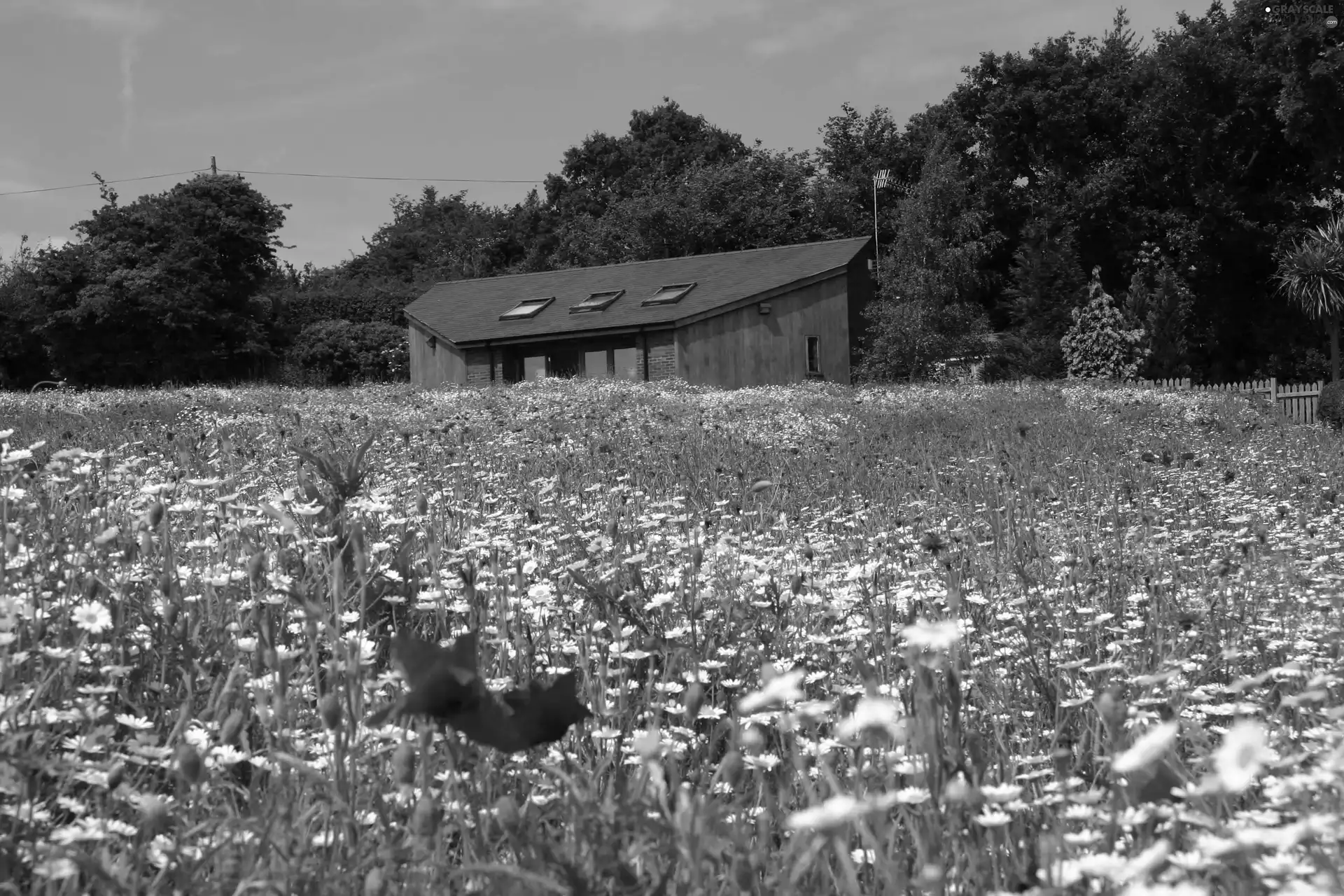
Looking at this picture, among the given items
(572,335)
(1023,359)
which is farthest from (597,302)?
(1023,359)

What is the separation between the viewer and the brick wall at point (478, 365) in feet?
112

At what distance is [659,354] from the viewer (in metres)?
30.8

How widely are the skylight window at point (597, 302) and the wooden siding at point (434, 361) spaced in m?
3.96

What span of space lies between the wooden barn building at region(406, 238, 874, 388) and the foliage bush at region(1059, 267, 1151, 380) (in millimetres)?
6532

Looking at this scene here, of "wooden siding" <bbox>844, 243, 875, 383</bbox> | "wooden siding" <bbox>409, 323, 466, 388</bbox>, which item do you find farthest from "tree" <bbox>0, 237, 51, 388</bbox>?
"wooden siding" <bbox>844, 243, 875, 383</bbox>

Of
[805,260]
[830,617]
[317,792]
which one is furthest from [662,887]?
[805,260]

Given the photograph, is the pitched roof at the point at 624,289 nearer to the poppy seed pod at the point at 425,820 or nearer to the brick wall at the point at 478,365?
the brick wall at the point at 478,365

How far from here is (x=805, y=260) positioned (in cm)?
3388

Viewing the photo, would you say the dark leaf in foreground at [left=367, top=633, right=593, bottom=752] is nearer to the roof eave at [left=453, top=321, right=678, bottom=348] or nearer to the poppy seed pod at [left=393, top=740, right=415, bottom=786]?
the poppy seed pod at [left=393, top=740, right=415, bottom=786]

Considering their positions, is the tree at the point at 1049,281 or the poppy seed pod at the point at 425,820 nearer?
the poppy seed pod at the point at 425,820

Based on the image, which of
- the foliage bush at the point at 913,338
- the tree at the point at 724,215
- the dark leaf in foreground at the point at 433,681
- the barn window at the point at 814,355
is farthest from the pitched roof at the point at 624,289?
the dark leaf in foreground at the point at 433,681

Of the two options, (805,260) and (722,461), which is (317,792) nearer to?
(722,461)

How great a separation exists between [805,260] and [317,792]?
33.1 m

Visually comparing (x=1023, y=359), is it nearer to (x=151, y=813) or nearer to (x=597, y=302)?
(x=597, y=302)
